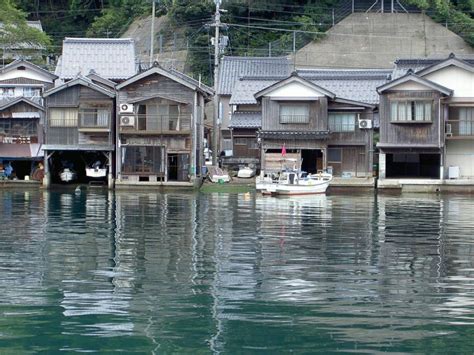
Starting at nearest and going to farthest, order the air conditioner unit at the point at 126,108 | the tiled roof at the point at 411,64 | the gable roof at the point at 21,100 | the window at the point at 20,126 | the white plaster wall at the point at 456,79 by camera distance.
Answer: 1. the white plaster wall at the point at 456,79
2. the air conditioner unit at the point at 126,108
3. the gable roof at the point at 21,100
4. the window at the point at 20,126
5. the tiled roof at the point at 411,64

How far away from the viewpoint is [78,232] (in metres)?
25.8

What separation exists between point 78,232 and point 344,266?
9712mm

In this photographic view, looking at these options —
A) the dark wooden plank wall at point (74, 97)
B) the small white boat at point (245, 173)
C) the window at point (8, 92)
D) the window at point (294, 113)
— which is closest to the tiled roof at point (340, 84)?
the window at point (294, 113)

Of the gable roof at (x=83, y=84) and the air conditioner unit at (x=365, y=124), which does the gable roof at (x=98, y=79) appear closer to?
the gable roof at (x=83, y=84)

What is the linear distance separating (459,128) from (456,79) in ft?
8.97

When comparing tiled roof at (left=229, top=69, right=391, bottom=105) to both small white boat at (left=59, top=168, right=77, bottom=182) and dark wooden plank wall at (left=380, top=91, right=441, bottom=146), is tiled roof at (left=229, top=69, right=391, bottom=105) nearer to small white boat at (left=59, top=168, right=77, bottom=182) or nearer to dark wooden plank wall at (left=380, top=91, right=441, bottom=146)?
dark wooden plank wall at (left=380, top=91, right=441, bottom=146)

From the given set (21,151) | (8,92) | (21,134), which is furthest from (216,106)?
(8,92)

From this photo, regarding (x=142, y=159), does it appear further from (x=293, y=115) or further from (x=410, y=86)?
(x=410, y=86)

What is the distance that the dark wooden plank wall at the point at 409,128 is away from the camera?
156ft

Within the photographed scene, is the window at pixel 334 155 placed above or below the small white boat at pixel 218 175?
above

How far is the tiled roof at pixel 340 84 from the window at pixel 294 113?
205 centimetres

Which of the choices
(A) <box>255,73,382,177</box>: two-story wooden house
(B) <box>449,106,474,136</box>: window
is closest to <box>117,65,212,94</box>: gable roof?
(A) <box>255,73,382,177</box>: two-story wooden house

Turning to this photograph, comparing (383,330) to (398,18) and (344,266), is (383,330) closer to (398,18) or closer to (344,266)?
(344,266)

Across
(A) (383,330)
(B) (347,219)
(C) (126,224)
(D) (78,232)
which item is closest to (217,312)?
(A) (383,330)
